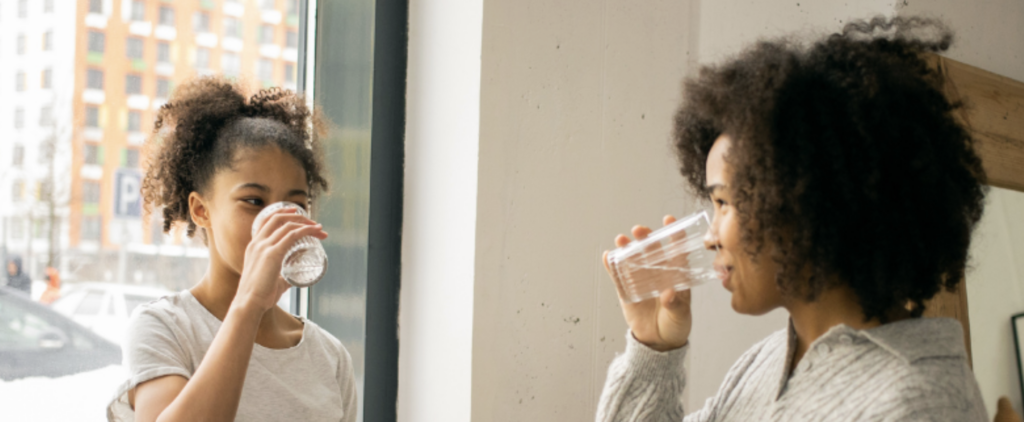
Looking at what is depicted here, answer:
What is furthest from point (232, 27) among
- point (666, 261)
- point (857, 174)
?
point (857, 174)

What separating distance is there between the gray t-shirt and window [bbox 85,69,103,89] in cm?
48

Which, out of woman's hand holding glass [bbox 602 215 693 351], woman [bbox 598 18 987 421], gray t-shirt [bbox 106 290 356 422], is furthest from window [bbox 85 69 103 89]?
woman [bbox 598 18 987 421]

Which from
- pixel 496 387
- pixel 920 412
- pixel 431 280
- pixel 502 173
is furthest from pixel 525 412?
pixel 920 412

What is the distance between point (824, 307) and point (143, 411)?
91 centimetres

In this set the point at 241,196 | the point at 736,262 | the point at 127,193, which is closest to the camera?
the point at 736,262

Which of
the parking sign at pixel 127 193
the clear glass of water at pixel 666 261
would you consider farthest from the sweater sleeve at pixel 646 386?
the parking sign at pixel 127 193

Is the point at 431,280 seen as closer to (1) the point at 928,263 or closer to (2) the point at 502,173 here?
(2) the point at 502,173

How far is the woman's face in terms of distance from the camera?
97cm

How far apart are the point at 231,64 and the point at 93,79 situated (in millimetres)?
278

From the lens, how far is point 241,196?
1118 millimetres

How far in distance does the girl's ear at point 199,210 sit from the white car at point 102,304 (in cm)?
23

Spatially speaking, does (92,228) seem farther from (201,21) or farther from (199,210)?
(201,21)

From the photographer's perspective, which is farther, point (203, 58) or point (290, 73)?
point (290, 73)

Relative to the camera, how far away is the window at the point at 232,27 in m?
1.54
